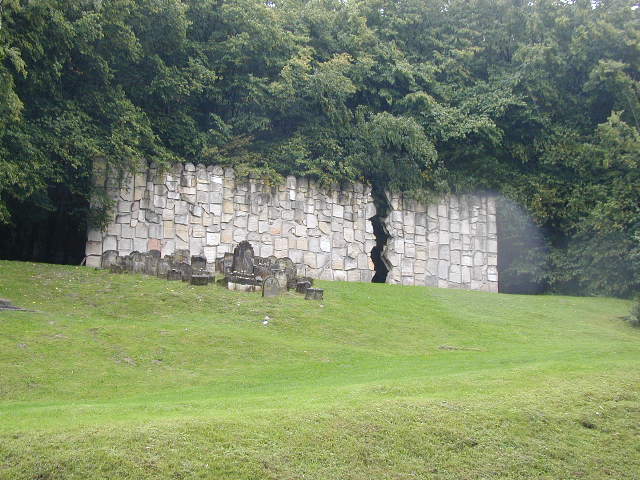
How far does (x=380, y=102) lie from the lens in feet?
101

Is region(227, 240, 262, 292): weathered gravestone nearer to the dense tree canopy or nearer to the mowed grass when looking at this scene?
the mowed grass

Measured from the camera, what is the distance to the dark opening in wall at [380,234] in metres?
28.5

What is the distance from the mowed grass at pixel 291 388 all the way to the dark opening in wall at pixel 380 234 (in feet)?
26.1

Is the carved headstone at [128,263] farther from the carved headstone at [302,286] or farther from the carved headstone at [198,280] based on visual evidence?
the carved headstone at [302,286]

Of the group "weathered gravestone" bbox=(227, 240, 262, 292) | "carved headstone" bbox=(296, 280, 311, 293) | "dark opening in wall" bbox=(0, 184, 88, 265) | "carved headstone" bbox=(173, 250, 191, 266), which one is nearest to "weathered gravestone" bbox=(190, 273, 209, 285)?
"weathered gravestone" bbox=(227, 240, 262, 292)

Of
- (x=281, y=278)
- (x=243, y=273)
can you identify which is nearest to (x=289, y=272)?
(x=281, y=278)

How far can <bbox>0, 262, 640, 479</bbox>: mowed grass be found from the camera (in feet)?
28.6

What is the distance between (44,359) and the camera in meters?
12.9

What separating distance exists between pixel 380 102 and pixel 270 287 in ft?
43.7

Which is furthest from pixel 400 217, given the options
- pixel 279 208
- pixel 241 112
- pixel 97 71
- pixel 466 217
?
pixel 97 71

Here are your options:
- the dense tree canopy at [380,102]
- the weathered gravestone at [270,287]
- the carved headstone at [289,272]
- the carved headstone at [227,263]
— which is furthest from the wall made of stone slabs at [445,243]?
the weathered gravestone at [270,287]

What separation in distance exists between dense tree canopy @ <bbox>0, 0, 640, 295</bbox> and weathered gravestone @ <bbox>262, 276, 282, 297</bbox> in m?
7.38

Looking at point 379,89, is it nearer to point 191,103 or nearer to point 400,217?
point 400,217

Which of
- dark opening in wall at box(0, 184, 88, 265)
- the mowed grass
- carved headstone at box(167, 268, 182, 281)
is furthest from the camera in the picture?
dark opening in wall at box(0, 184, 88, 265)
